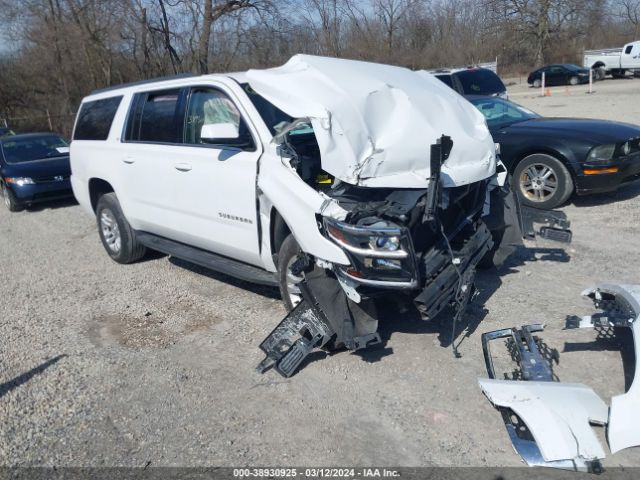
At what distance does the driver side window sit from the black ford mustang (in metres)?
4.00

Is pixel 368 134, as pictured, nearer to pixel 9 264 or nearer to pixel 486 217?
pixel 486 217

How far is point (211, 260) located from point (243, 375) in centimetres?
154

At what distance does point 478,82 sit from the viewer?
12.0 metres

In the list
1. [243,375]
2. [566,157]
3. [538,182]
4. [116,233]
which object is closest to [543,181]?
[538,182]

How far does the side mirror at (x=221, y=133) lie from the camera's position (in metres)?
4.86

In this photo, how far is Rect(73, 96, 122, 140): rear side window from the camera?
6.73m

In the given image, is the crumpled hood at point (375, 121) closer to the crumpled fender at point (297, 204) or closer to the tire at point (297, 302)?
the crumpled fender at point (297, 204)

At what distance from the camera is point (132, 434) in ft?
12.0

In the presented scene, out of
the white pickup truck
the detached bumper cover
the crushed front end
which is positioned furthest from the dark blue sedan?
the white pickup truck

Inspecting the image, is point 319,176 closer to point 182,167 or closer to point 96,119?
point 182,167

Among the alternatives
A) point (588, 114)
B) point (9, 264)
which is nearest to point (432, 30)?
point (588, 114)

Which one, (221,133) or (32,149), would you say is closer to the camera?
(221,133)

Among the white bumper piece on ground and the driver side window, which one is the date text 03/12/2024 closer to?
the white bumper piece on ground

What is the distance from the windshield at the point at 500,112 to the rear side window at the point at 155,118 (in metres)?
4.70
